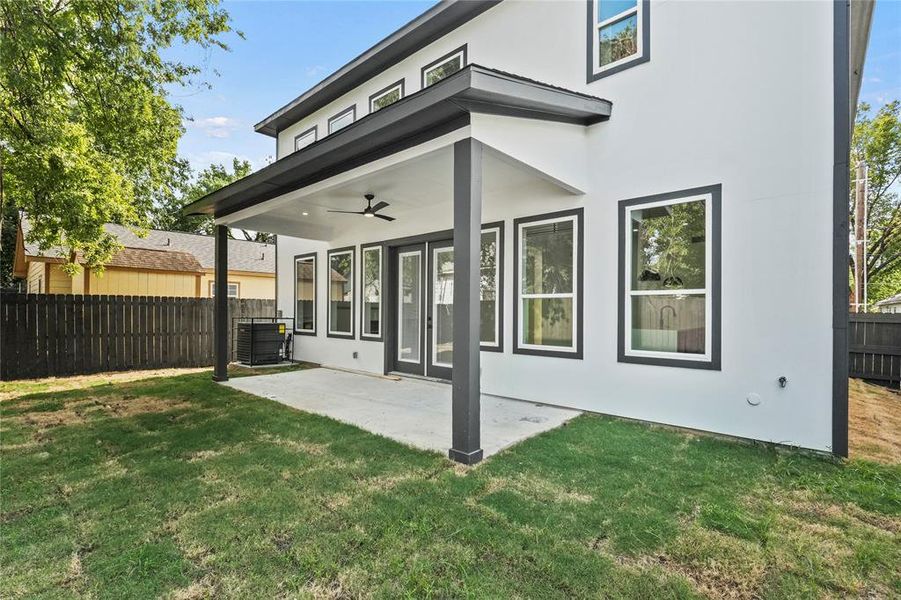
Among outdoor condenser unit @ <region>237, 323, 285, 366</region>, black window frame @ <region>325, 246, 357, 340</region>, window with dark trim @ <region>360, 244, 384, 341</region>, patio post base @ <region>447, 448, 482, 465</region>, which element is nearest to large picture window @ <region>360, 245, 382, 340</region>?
window with dark trim @ <region>360, 244, 384, 341</region>

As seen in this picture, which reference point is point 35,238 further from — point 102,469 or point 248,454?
point 248,454

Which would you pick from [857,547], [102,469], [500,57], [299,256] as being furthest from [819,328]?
[299,256]

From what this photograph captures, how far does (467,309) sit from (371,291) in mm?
4841

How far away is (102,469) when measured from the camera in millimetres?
3371

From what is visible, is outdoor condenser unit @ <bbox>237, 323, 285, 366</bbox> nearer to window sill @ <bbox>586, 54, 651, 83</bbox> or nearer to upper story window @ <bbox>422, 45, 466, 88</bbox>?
upper story window @ <bbox>422, 45, 466, 88</bbox>

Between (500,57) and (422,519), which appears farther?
(500,57)

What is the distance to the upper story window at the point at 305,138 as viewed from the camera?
949 cm

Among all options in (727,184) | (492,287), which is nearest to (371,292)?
(492,287)

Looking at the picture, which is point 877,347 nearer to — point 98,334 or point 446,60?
point 446,60

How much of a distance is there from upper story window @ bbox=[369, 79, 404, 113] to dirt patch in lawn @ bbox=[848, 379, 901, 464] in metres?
7.61

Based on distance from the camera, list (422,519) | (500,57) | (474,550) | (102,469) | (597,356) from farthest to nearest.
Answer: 1. (500,57)
2. (597,356)
3. (102,469)
4. (422,519)
5. (474,550)

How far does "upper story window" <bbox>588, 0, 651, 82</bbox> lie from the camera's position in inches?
187

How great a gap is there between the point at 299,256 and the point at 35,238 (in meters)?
5.30

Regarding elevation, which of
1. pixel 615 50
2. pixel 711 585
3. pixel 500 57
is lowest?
pixel 711 585
